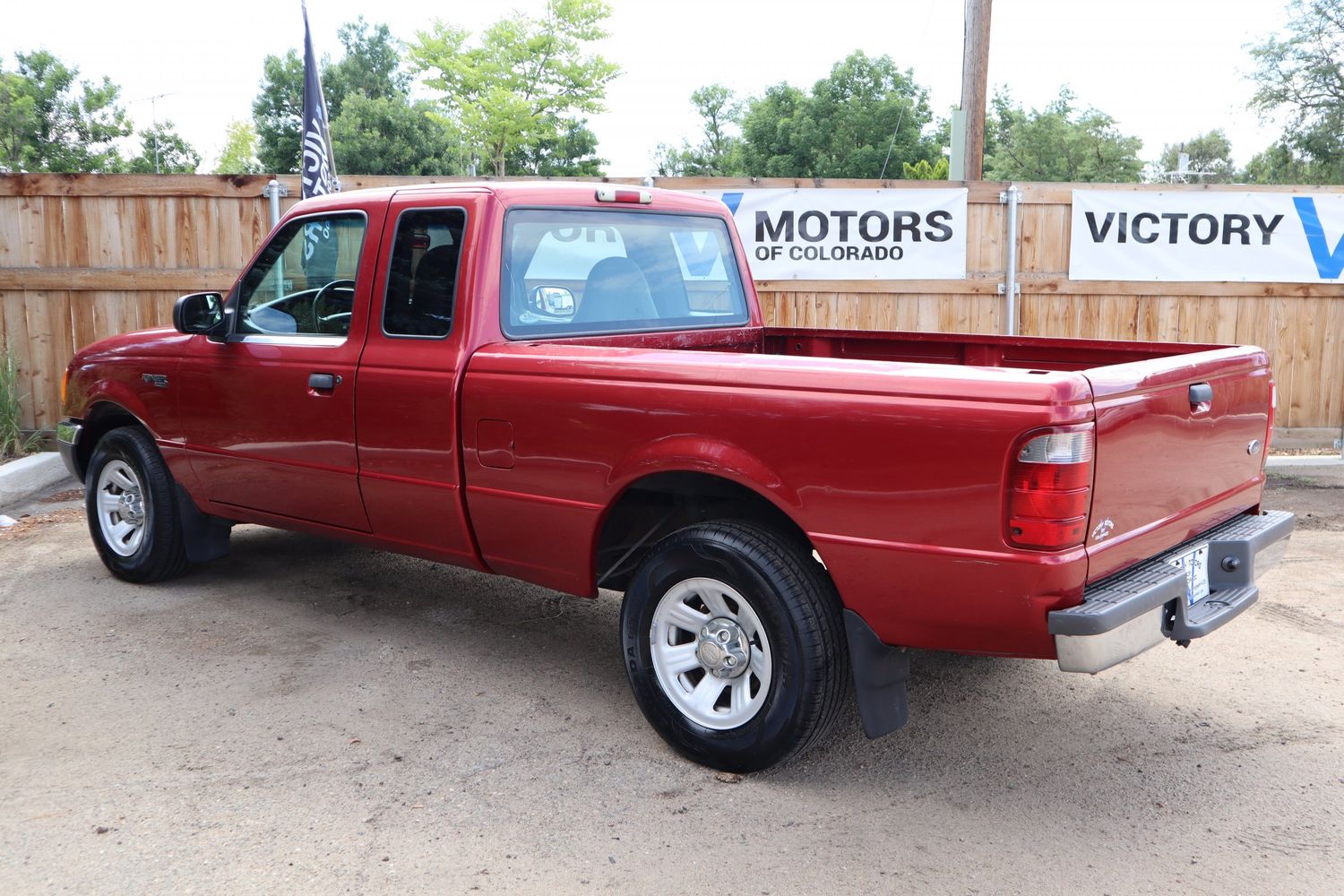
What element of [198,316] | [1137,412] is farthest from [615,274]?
[1137,412]

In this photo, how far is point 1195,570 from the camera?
3537mm

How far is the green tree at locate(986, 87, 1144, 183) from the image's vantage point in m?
55.9

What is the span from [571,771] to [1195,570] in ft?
6.77

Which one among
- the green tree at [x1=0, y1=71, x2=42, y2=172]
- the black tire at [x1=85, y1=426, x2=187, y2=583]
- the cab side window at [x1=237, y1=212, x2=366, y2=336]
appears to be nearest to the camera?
the cab side window at [x1=237, y1=212, x2=366, y2=336]

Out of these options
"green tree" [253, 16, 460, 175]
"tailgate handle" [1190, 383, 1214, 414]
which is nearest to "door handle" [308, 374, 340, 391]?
"tailgate handle" [1190, 383, 1214, 414]

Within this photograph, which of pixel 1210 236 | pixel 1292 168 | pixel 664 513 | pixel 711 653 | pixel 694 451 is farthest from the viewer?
pixel 1292 168

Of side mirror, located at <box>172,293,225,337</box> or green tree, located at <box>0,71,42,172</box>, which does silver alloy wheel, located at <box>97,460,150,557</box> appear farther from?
green tree, located at <box>0,71,42,172</box>

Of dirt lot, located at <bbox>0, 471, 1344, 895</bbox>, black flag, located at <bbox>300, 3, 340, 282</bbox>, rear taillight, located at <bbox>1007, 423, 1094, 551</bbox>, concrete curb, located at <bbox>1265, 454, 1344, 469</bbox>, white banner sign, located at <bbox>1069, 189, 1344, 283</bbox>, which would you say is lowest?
dirt lot, located at <bbox>0, 471, 1344, 895</bbox>

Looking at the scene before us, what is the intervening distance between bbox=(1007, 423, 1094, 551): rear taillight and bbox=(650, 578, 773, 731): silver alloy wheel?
91cm

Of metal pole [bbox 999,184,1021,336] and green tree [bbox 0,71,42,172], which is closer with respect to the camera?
metal pole [bbox 999,184,1021,336]

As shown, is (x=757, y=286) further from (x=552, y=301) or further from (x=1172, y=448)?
(x=1172, y=448)

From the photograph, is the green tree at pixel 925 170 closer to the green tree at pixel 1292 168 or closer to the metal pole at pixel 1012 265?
the green tree at pixel 1292 168

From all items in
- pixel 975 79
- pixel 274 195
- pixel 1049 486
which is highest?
pixel 975 79

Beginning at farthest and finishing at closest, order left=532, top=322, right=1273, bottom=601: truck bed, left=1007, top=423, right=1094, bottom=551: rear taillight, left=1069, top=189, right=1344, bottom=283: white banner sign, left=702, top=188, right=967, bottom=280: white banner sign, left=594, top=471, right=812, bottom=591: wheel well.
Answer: left=702, top=188, right=967, bottom=280: white banner sign → left=1069, top=189, right=1344, bottom=283: white banner sign → left=594, top=471, right=812, bottom=591: wheel well → left=532, top=322, right=1273, bottom=601: truck bed → left=1007, top=423, right=1094, bottom=551: rear taillight
